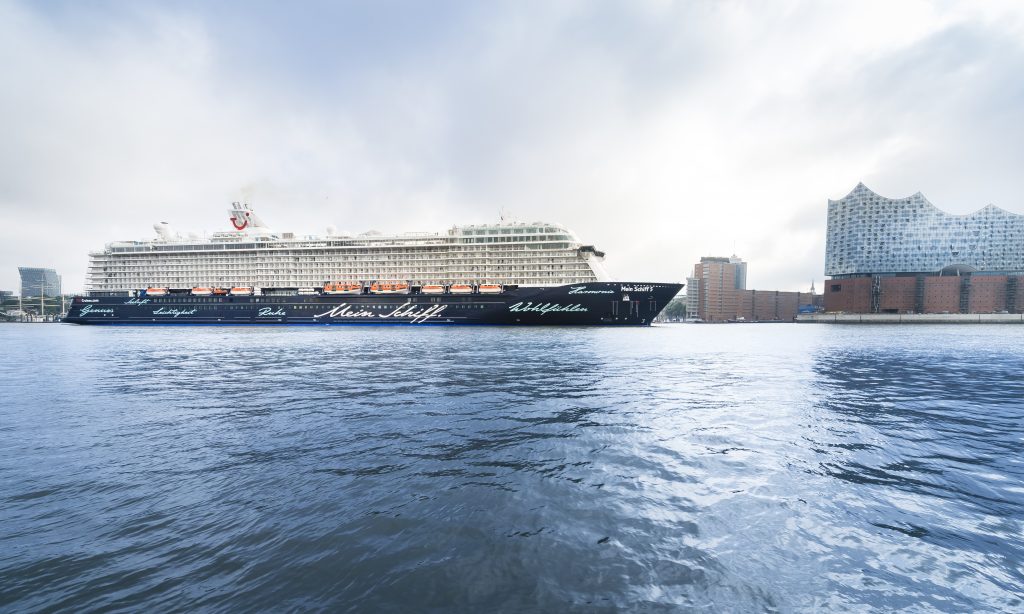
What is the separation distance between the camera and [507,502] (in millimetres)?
6020

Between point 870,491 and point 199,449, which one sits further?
point 199,449

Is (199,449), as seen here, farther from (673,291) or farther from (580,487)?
(673,291)

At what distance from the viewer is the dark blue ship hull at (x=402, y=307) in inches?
2079

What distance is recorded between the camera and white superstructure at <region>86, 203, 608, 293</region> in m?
58.7

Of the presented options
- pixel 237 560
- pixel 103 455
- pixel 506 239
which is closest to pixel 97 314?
pixel 506 239

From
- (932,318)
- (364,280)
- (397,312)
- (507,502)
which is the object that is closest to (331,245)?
(364,280)

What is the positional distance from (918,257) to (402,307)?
18886cm

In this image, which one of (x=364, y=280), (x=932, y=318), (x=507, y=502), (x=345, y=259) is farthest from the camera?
(x=932, y=318)

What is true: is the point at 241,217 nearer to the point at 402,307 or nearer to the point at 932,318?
the point at 402,307

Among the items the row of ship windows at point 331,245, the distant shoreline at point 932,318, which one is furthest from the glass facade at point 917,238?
the row of ship windows at point 331,245

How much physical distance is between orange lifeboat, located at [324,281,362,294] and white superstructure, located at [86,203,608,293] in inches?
63.9

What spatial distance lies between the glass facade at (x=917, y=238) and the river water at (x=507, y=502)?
180 meters

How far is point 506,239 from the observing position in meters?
61.1

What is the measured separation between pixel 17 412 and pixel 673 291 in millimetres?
56906
